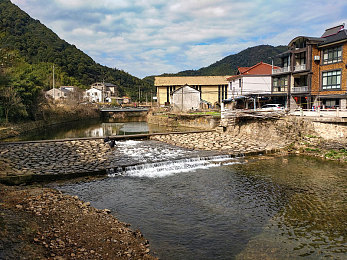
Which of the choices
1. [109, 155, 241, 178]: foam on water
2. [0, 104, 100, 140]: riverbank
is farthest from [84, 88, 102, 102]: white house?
[109, 155, 241, 178]: foam on water

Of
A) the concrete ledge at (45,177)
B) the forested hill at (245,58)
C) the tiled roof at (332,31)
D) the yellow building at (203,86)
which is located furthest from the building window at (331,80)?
the forested hill at (245,58)

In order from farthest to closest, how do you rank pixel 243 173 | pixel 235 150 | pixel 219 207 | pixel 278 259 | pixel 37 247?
pixel 235 150 → pixel 243 173 → pixel 219 207 → pixel 278 259 → pixel 37 247

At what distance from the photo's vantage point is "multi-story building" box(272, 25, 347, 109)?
93.7ft

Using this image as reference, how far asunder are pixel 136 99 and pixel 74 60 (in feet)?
115

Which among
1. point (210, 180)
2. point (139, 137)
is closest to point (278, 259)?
point (210, 180)

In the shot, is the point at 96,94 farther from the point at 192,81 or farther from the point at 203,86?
the point at 203,86

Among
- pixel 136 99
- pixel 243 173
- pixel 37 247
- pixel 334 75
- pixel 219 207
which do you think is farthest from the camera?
pixel 136 99

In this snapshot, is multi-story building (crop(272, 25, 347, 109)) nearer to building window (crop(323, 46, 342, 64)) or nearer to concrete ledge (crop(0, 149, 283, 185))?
building window (crop(323, 46, 342, 64))

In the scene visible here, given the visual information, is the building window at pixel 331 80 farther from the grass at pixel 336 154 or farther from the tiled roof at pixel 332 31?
the grass at pixel 336 154

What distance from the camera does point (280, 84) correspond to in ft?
120

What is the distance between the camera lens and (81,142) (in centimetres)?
2462

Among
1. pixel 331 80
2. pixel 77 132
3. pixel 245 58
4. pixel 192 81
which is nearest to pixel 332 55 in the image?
pixel 331 80

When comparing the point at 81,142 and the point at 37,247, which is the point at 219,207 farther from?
the point at 81,142

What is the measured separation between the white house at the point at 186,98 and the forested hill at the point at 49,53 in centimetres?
5191
